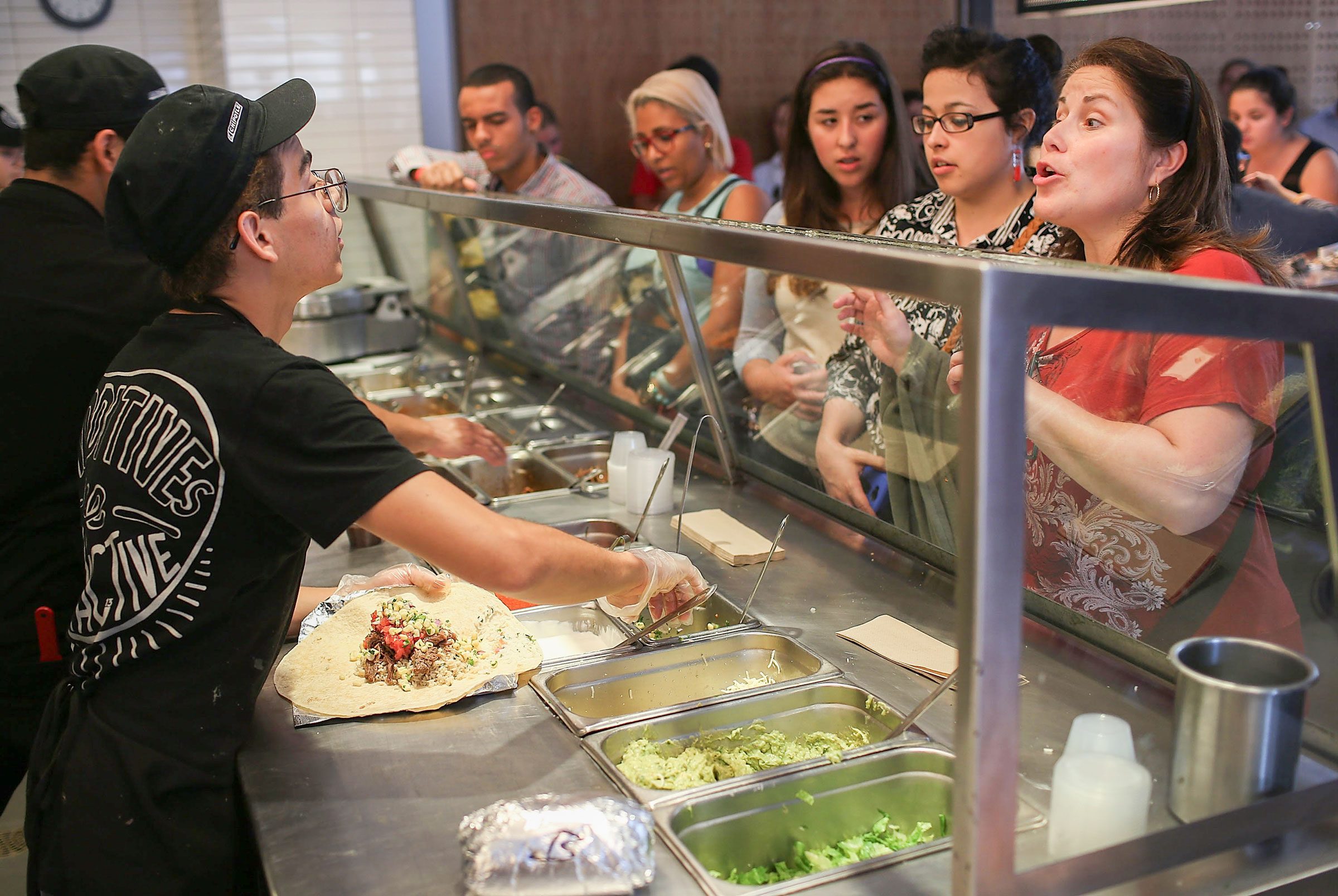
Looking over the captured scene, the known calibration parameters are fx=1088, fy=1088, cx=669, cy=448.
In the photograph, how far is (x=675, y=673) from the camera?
1.92 meters

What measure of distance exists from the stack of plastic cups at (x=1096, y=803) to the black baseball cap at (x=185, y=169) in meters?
1.34

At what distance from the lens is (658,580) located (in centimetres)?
179

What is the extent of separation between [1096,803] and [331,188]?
1.39 m

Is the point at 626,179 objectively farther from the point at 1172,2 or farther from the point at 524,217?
the point at 524,217

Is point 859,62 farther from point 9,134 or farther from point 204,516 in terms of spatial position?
point 9,134

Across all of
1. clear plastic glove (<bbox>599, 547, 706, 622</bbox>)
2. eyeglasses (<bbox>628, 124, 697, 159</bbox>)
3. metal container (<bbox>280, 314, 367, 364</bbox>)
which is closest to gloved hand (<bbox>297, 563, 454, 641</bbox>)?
clear plastic glove (<bbox>599, 547, 706, 622</bbox>)

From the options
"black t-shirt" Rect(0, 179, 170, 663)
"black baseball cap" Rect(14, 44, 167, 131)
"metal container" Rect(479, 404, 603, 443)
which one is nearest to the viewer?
"black t-shirt" Rect(0, 179, 170, 663)

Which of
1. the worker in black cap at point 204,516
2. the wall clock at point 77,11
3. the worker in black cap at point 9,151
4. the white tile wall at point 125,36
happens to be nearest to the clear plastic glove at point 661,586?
the worker in black cap at point 204,516

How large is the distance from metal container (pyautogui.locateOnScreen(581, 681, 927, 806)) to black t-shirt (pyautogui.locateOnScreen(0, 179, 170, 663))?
1.25 metres

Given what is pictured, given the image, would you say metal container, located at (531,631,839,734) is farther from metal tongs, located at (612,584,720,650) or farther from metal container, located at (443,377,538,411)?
metal container, located at (443,377,538,411)

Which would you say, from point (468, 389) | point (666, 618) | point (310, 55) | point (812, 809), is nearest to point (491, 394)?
point (468, 389)

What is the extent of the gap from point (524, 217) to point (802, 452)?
84 cm

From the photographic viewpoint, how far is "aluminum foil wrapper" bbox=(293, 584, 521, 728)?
5.59 ft

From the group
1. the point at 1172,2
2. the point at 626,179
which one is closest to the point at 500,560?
the point at 1172,2
